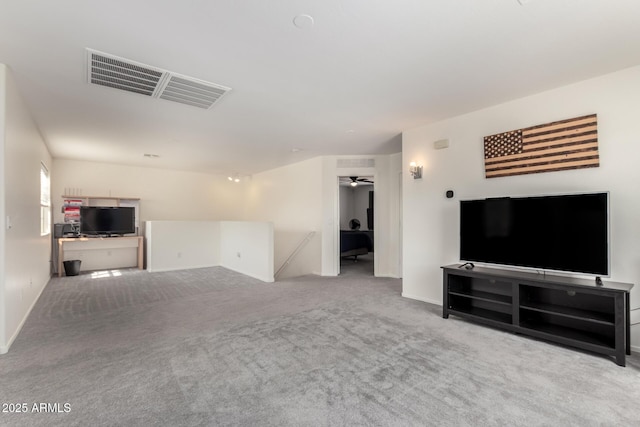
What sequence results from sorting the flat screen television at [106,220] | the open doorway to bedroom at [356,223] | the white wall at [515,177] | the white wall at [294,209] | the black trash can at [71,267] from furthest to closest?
the open doorway to bedroom at [356,223], the flat screen television at [106,220], the white wall at [294,209], the black trash can at [71,267], the white wall at [515,177]

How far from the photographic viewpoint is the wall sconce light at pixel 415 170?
4449 mm

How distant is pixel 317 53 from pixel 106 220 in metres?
6.98

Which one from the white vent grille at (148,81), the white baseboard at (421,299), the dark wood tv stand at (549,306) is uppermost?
the white vent grille at (148,81)

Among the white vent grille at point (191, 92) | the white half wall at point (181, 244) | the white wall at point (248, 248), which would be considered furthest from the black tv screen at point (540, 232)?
the white half wall at point (181, 244)

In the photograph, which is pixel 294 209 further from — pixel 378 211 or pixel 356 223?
pixel 356 223

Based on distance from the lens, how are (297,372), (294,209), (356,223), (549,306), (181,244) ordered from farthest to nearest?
(356,223) → (294,209) → (181,244) → (549,306) → (297,372)

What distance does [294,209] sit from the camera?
291 inches

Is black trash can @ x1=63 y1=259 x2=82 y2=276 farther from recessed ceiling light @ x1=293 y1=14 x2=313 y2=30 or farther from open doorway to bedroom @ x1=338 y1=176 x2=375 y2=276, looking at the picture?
recessed ceiling light @ x1=293 y1=14 x2=313 y2=30

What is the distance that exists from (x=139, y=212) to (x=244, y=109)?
558 centimetres

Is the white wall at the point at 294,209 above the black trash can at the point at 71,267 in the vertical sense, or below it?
above

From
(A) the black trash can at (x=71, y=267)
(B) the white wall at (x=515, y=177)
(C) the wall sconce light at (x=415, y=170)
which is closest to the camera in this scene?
(B) the white wall at (x=515, y=177)

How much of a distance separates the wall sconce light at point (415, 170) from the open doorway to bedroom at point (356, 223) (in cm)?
342

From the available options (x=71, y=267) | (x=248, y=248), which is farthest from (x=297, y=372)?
(x=71, y=267)

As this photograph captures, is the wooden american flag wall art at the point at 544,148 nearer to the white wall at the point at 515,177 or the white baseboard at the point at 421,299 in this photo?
the white wall at the point at 515,177
